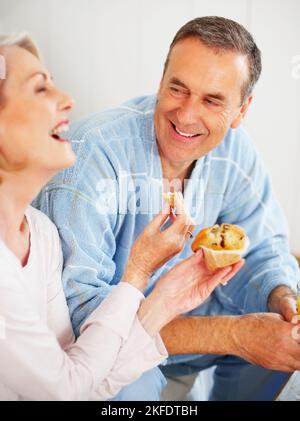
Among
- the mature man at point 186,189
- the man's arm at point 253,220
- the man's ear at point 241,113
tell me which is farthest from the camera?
the man's arm at point 253,220

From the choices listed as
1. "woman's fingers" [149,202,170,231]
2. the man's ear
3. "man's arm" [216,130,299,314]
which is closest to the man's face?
the man's ear

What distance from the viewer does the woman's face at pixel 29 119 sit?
2.62ft

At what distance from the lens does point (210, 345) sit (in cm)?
112

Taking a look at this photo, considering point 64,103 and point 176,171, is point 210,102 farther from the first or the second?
point 64,103

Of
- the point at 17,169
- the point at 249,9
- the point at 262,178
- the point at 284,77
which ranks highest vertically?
the point at 249,9

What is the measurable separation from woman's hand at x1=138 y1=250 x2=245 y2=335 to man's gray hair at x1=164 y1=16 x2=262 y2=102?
0.39m

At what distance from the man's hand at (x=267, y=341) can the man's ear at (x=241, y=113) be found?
41 cm

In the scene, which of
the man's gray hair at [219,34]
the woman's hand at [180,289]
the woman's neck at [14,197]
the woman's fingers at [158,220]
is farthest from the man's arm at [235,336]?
the man's gray hair at [219,34]

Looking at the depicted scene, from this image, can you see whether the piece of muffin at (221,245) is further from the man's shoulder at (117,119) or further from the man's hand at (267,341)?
the man's shoulder at (117,119)

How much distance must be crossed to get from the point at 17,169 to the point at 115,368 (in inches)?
14.2
